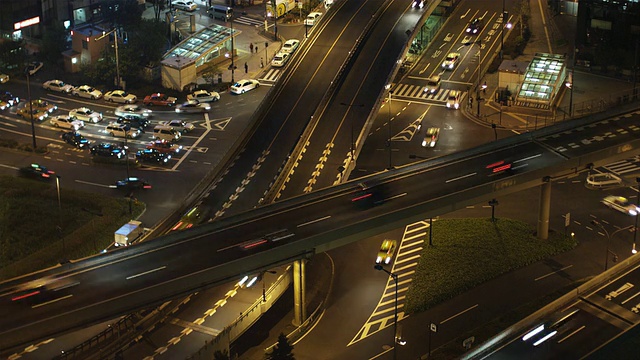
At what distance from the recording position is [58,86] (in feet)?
444

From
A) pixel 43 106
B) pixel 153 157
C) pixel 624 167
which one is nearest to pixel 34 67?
pixel 43 106

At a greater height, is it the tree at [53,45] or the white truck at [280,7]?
the white truck at [280,7]

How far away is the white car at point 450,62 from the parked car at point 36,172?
52.6 metres

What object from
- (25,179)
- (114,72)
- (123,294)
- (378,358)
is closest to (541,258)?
(378,358)

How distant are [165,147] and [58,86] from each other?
24.8 metres

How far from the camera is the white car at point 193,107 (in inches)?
5089

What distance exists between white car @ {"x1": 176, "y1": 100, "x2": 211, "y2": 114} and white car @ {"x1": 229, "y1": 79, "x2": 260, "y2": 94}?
17.3 ft

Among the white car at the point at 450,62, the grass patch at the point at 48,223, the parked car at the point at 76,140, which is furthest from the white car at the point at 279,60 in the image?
the grass patch at the point at 48,223

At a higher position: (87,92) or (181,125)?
(87,92)

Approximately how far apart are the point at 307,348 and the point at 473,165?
2380 centimetres

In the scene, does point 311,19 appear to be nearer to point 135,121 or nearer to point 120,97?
point 120,97

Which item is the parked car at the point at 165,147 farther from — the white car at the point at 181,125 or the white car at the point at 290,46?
the white car at the point at 290,46

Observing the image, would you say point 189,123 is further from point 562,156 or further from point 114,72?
point 562,156

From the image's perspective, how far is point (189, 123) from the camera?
125 meters
